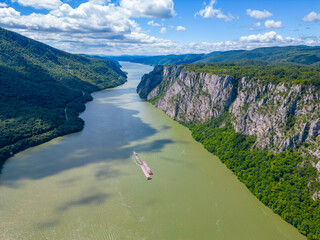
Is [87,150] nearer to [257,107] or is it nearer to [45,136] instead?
[45,136]

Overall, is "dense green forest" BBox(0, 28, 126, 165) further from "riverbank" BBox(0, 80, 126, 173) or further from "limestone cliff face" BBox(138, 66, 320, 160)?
"limestone cliff face" BBox(138, 66, 320, 160)

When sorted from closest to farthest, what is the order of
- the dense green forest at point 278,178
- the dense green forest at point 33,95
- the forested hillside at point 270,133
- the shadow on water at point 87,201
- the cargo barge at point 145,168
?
the dense green forest at point 278,178, the forested hillside at point 270,133, the shadow on water at point 87,201, the cargo barge at point 145,168, the dense green forest at point 33,95

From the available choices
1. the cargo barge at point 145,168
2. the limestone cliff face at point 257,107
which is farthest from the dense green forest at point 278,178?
the cargo barge at point 145,168

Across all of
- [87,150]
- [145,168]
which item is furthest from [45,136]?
[145,168]

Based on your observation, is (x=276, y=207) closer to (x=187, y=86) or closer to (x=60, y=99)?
(x=187, y=86)

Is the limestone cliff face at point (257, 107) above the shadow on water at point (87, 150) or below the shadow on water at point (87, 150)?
above

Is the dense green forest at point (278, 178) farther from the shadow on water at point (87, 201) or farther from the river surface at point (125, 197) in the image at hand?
the shadow on water at point (87, 201)
